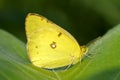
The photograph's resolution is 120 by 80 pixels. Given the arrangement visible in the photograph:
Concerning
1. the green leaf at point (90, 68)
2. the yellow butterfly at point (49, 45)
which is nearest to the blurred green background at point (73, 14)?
the yellow butterfly at point (49, 45)

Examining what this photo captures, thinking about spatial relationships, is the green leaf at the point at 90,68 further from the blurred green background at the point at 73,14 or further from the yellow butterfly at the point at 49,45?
the blurred green background at the point at 73,14

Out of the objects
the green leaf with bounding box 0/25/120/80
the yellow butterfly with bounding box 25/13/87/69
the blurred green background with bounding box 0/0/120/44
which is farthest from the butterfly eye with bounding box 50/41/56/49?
the blurred green background with bounding box 0/0/120/44

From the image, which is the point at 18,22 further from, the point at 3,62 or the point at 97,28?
the point at 3,62

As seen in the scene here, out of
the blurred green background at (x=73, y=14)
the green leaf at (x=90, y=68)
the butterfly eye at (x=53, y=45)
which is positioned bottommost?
the blurred green background at (x=73, y=14)

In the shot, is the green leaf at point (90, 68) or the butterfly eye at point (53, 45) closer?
the green leaf at point (90, 68)

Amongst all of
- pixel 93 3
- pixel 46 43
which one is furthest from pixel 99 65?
pixel 93 3

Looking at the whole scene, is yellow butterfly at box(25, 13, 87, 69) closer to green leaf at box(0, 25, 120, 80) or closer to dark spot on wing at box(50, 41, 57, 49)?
dark spot on wing at box(50, 41, 57, 49)
